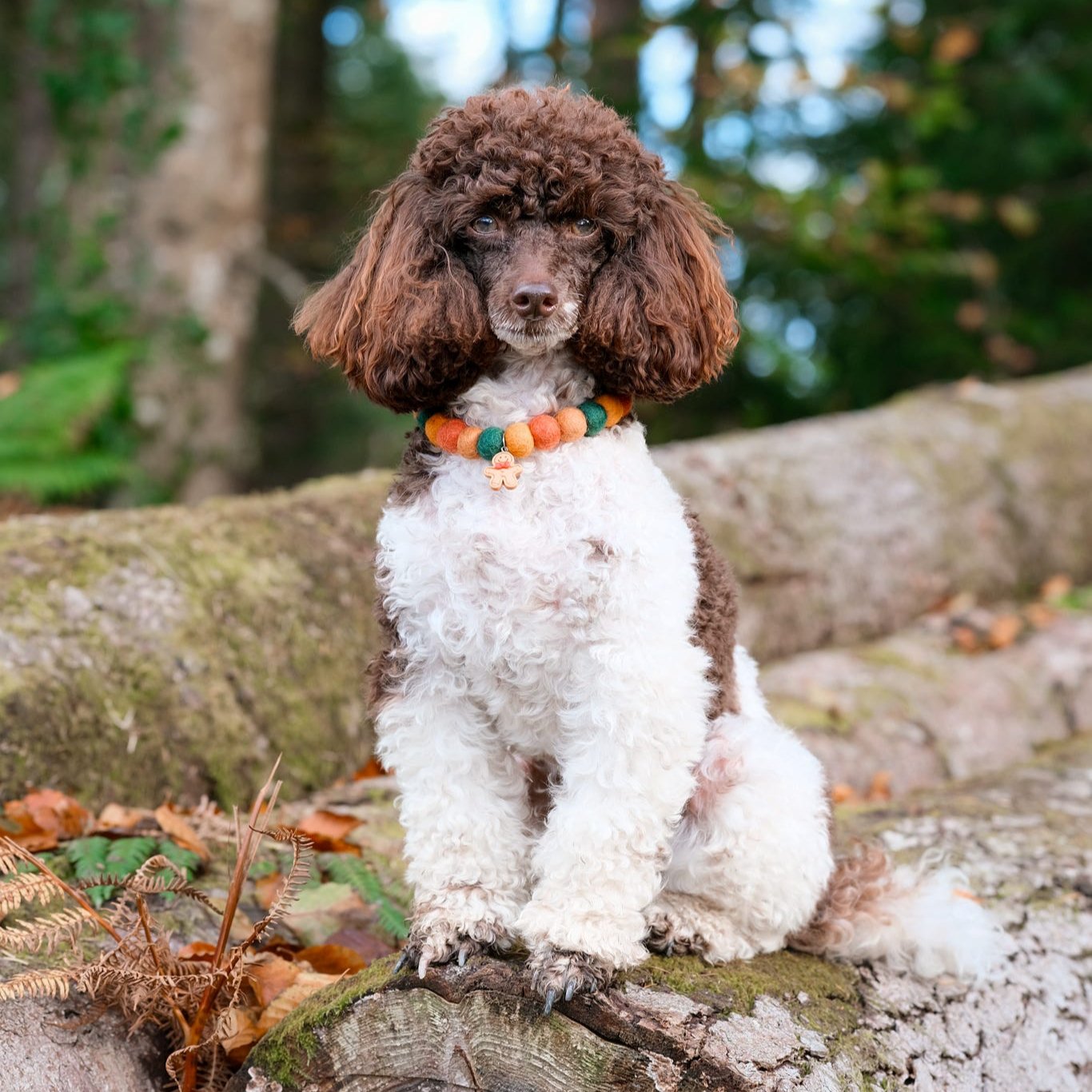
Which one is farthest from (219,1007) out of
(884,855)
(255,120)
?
(255,120)

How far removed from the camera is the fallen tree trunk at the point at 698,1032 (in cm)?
223

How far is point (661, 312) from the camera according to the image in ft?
8.39

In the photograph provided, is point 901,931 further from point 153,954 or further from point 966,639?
point 966,639

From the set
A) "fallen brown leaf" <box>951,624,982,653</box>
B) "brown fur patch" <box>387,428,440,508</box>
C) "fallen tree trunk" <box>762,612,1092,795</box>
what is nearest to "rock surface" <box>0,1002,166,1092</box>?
"brown fur patch" <box>387,428,440,508</box>

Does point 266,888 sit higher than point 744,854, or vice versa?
point 744,854

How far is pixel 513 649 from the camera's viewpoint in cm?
255

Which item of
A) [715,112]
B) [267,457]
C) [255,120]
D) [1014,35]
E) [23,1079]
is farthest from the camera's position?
[267,457]

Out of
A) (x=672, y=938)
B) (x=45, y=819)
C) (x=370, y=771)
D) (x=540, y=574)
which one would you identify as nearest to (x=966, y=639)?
(x=370, y=771)

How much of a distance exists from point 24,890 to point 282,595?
1844 mm

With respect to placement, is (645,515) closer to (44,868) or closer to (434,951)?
(434,951)

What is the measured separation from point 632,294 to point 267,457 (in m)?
11.2

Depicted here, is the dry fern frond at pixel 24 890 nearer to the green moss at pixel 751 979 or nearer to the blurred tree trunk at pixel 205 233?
the green moss at pixel 751 979

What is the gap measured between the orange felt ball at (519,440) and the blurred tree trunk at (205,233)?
518 cm

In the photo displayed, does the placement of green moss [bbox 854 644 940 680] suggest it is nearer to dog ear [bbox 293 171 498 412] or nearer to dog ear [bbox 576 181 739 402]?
dog ear [bbox 576 181 739 402]
